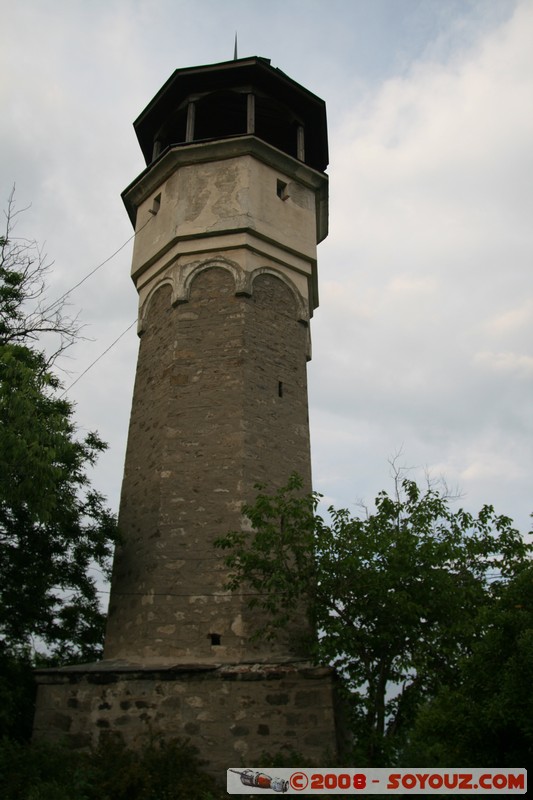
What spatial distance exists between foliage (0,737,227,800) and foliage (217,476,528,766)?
6.81 ft

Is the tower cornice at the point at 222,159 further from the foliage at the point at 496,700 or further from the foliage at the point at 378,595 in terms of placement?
the foliage at the point at 496,700

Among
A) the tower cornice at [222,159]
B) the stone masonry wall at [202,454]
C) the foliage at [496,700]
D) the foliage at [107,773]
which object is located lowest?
the foliage at [107,773]

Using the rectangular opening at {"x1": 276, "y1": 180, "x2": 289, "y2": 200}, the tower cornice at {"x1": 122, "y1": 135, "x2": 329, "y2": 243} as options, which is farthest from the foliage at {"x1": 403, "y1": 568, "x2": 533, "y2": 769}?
the tower cornice at {"x1": 122, "y1": 135, "x2": 329, "y2": 243}

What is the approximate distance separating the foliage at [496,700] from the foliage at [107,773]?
9.69ft

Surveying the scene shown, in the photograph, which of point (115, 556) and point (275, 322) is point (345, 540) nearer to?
point (115, 556)

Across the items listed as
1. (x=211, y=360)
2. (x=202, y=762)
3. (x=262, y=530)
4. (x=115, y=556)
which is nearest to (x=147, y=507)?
(x=115, y=556)

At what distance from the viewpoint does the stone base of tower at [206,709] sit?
925 centimetres

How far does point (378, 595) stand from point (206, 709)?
2798 mm

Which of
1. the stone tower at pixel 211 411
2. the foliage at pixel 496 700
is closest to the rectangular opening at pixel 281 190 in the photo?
the stone tower at pixel 211 411

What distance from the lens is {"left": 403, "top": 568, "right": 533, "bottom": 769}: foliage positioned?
670cm

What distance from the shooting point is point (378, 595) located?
369 inches

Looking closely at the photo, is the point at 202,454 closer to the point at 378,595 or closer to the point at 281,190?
the point at 378,595

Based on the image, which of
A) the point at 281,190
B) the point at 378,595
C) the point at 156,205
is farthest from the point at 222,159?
the point at 378,595

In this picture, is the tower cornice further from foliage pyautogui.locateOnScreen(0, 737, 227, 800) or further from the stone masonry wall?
foliage pyautogui.locateOnScreen(0, 737, 227, 800)
